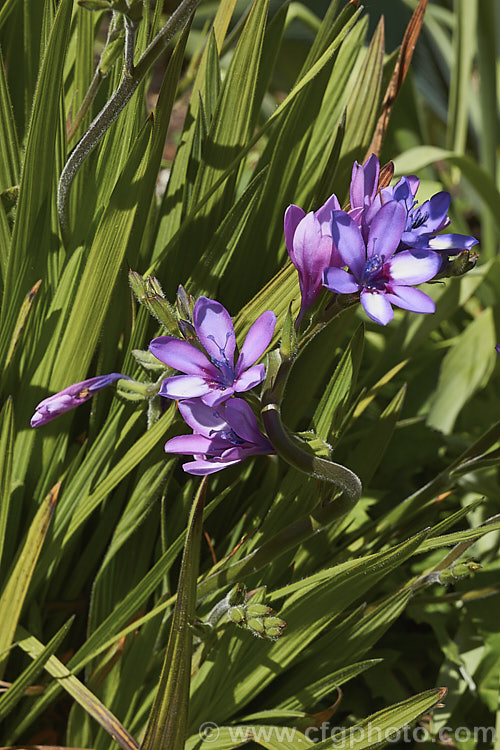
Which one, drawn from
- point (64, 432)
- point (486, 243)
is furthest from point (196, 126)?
point (486, 243)

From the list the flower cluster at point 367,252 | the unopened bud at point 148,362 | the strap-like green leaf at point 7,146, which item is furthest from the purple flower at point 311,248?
the strap-like green leaf at point 7,146

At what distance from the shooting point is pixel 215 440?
0.45 m

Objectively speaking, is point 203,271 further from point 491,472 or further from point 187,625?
point 491,472

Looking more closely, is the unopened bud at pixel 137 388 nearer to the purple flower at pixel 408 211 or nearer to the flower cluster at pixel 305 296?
the flower cluster at pixel 305 296

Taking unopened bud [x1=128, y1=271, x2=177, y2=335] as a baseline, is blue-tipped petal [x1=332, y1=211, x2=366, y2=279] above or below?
above

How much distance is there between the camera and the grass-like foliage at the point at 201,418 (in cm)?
46

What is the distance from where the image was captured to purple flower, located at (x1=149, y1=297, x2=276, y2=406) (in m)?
0.40

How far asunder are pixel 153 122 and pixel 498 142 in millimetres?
1110

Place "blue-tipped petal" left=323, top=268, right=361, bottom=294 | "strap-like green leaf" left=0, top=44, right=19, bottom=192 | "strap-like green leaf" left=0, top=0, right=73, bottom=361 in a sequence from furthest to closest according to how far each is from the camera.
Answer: "strap-like green leaf" left=0, top=44, right=19, bottom=192 < "strap-like green leaf" left=0, top=0, right=73, bottom=361 < "blue-tipped petal" left=323, top=268, right=361, bottom=294

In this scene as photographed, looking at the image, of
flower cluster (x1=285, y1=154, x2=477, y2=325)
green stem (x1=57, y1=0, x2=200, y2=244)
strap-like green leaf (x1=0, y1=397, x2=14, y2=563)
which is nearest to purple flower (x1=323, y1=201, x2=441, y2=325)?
flower cluster (x1=285, y1=154, x2=477, y2=325)

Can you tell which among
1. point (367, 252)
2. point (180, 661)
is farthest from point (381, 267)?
point (180, 661)

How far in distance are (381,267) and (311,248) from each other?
0.14 feet

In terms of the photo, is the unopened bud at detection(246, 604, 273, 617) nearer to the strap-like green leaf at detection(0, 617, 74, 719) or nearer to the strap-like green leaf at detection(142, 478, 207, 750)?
the strap-like green leaf at detection(142, 478, 207, 750)

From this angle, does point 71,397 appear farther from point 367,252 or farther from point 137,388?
point 367,252
